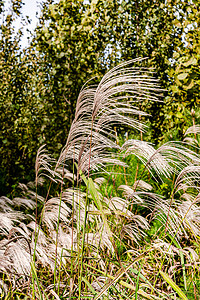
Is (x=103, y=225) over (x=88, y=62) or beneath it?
beneath

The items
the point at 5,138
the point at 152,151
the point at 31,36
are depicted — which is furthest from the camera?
the point at 31,36

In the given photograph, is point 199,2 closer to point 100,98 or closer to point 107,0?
point 107,0

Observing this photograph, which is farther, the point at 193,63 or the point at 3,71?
the point at 3,71

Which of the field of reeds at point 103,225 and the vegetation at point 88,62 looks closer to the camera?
the field of reeds at point 103,225

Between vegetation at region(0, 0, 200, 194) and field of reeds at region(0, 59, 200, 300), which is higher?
vegetation at region(0, 0, 200, 194)

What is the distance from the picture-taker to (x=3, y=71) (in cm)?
571

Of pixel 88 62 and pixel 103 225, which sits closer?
pixel 103 225

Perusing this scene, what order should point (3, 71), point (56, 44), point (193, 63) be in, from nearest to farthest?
point (193, 63)
point (56, 44)
point (3, 71)

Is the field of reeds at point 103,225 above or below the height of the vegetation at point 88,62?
below

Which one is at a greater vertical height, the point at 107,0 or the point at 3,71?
the point at 107,0

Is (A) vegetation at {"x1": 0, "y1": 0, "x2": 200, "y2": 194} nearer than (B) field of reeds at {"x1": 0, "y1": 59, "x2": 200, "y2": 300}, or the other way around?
(B) field of reeds at {"x1": 0, "y1": 59, "x2": 200, "y2": 300}

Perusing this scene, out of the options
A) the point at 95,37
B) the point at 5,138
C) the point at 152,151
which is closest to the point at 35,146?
the point at 5,138

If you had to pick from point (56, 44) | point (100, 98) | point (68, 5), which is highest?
point (68, 5)

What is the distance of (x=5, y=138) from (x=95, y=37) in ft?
7.46
